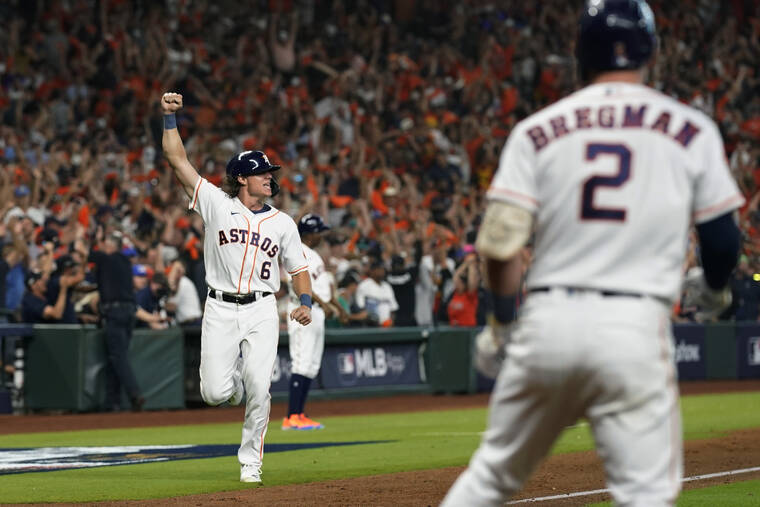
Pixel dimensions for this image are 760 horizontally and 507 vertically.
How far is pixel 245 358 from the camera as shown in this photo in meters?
9.67

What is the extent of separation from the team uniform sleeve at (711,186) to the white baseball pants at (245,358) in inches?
224

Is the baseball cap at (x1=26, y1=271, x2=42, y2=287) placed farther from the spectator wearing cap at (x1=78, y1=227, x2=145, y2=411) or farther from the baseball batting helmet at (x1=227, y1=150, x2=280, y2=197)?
the baseball batting helmet at (x1=227, y1=150, x2=280, y2=197)

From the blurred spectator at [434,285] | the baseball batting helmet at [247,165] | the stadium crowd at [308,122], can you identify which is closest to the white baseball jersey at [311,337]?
the stadium crowd at [308,122]

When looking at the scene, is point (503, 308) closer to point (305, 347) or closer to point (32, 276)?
point (305, 347)

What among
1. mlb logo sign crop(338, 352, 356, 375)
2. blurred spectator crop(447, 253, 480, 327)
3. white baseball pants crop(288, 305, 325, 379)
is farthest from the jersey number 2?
blurred spectator crop(447, 253, 480, 327)

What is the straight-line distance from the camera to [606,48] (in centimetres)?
437

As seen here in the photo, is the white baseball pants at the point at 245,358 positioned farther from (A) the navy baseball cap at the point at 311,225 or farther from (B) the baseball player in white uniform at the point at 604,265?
(B) the baseball player in white uniform at the point at 604,265

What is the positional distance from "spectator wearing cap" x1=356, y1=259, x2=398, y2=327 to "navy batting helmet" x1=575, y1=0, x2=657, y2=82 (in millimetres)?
15669

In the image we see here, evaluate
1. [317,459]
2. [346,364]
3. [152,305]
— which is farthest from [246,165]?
[346,364]

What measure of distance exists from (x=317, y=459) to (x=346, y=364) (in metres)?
8.59

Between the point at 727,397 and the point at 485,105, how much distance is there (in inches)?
424

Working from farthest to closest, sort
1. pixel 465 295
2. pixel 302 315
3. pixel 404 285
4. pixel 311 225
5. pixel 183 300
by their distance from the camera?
pixel 465 295 → pixel 404 285 → pixel 183 300 → pixel 311 225 → pixel 302 315

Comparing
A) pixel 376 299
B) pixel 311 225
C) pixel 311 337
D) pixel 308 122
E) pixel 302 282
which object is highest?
Answer: pixel 308 122

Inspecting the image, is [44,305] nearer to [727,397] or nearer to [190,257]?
[190,257]
